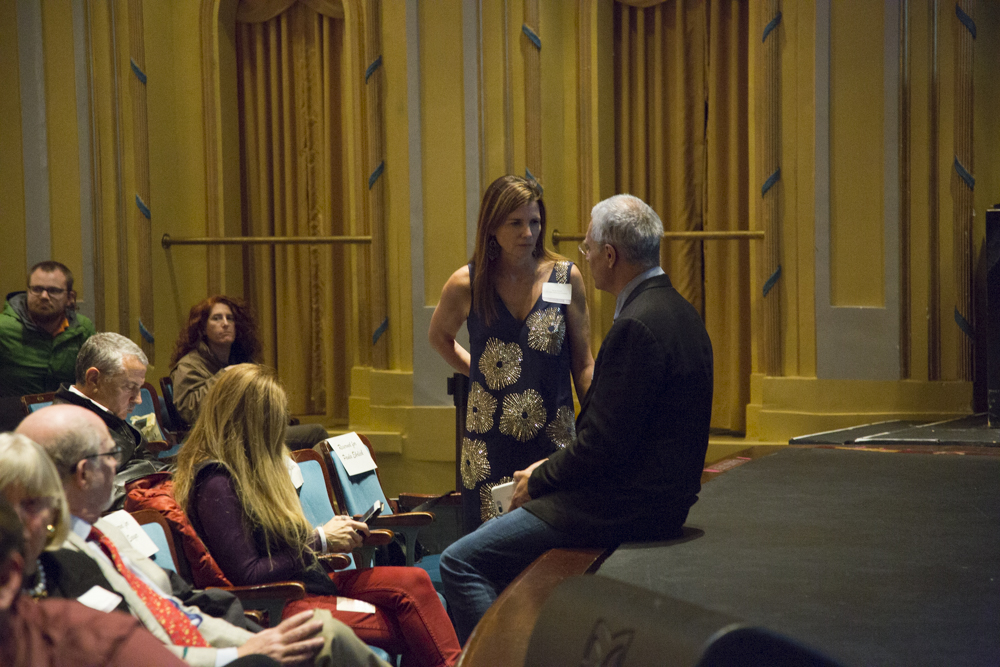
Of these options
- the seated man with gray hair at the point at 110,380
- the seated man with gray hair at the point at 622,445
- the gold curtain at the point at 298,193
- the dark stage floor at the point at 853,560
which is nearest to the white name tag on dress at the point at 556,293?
the seated man with gray hair at the point at 622,445

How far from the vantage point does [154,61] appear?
561cm

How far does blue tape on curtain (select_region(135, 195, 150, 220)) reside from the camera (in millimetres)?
5508

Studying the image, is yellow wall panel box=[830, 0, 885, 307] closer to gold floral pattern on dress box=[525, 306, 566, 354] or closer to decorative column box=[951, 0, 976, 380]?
decorative column box=[951, 0, 976, 380]

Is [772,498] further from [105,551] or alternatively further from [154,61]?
[154,61]

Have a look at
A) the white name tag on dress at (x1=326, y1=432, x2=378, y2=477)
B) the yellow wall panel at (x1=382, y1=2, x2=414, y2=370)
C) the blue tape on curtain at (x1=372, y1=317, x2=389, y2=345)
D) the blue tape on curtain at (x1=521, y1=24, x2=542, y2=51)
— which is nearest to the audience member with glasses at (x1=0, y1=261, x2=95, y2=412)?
the blue tape on curtain at (x1=372, y1=317, x2=389, y2=345)

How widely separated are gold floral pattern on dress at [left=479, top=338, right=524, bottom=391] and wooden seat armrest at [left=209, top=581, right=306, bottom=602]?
0.78 metres

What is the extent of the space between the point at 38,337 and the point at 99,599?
3523 mm

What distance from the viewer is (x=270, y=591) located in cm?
231

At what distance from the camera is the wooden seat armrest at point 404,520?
3081 millimetres

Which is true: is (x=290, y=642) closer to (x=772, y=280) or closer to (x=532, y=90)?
(x=772, y=280)

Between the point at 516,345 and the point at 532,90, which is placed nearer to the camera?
the point at 516,345

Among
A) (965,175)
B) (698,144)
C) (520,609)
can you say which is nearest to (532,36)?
(698,144)

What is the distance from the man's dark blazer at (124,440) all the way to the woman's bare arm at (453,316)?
3.11 ft

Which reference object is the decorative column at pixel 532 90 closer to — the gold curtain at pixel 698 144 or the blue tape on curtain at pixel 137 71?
the gold curtain at pixel 698 144
